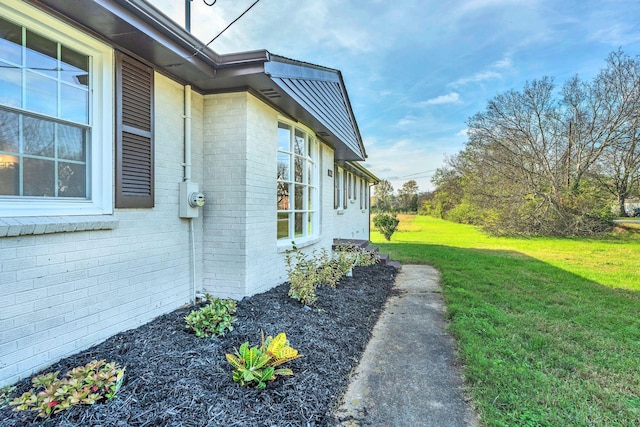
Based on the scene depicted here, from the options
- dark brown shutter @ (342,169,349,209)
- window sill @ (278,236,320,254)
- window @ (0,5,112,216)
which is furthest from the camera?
dark brown shutter @ (342,169,349,209)

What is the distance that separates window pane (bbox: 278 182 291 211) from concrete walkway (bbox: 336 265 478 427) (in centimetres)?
244

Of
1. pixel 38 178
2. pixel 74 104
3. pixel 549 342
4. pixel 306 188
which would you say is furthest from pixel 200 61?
pixel 549 342

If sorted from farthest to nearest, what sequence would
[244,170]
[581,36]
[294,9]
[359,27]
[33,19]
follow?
[581,36]
[359,27]
[294,9]
[244,170]
[33,19]

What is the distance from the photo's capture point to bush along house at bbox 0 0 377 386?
93.3 inches

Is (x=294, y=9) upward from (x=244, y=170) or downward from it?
upward

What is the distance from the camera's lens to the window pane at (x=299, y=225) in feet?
19.3

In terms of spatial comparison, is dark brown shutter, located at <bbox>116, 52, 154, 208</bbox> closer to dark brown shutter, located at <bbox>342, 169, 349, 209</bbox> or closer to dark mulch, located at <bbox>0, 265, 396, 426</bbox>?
dark mulch, located at <bbox>0, 265, 396, 426</bbox>

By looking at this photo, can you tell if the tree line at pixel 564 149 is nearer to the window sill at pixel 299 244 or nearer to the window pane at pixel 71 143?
the window sill at pixel 299 244

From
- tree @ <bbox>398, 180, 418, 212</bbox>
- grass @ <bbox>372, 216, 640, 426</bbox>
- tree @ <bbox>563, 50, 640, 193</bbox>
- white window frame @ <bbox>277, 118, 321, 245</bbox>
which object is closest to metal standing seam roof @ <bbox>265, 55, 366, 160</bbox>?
white window frame @ <bbox>277, 118, 321, 245</bbox>

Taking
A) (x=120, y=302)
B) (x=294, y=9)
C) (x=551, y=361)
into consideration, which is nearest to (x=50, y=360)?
→ (x=120, y=302)

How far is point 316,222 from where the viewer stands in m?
6.86

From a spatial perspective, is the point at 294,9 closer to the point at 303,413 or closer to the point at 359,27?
the point at 359,27

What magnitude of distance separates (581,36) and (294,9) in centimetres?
1046

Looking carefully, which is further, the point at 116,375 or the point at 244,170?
the point at 244,170
